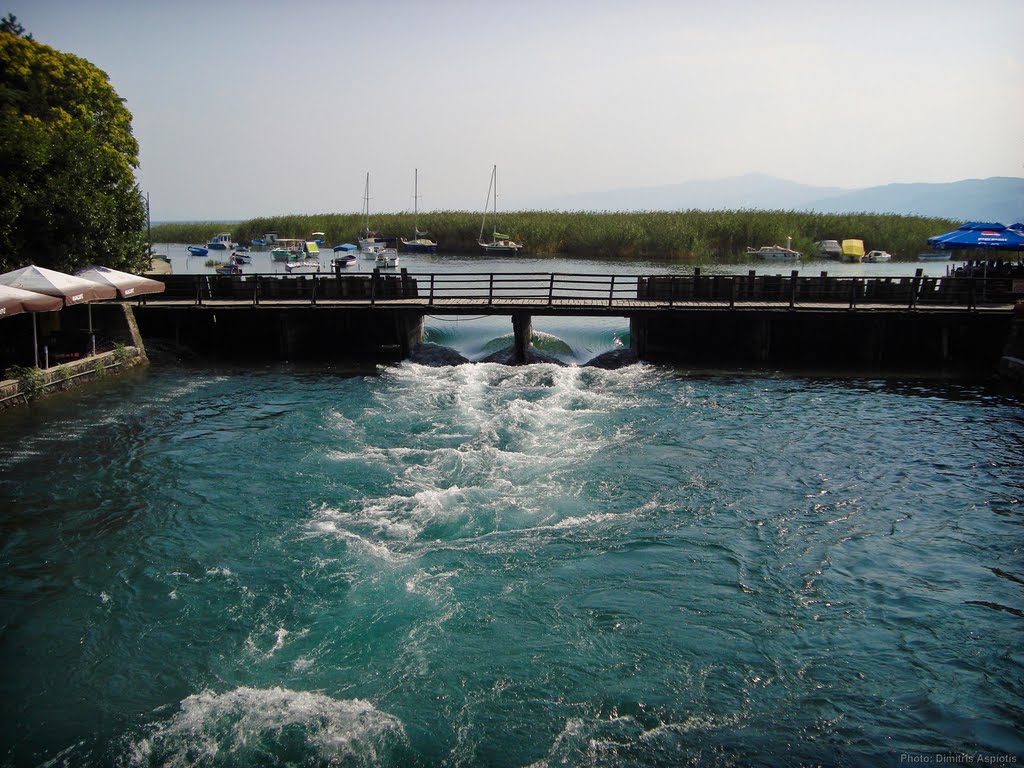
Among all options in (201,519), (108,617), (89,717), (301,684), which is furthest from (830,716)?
(201,519)

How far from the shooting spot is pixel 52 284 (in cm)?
2103

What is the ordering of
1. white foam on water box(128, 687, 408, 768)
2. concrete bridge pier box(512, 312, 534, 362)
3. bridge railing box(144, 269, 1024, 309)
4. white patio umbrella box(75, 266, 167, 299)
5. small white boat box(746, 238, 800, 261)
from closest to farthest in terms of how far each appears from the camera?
white foam on water box(128, 687, 408, 768)
white patio umbrella box(75, 266, 167, 299)
concrete bridge pier box(512, 312, 534, 362)
bridge railing box(144, 269, 1024, 309)
small white boat box(746, 238, 800, 261)

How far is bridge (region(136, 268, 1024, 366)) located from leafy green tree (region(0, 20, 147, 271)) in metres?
3.26

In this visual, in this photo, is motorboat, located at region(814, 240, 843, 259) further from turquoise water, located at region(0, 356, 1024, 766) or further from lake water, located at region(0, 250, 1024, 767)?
turquoise water, located at region(0, 356, 1024, 766)

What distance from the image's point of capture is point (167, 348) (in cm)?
2817

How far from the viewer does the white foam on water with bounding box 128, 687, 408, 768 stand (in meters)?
8.01

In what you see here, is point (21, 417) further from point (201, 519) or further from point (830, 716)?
point (830, 716)

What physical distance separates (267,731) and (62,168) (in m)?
25.2

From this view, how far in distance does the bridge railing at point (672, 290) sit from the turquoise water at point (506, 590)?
8816mm

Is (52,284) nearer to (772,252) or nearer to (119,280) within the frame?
(119,280)

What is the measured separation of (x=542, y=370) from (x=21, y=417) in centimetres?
1467

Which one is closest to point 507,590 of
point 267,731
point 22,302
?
point 267,731

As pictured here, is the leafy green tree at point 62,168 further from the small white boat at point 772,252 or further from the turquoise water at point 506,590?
the small white boat at point 772,252

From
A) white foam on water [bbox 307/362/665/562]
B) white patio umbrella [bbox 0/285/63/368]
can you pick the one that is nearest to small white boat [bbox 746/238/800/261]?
white foam on water [bbox 307/362/665/562]
